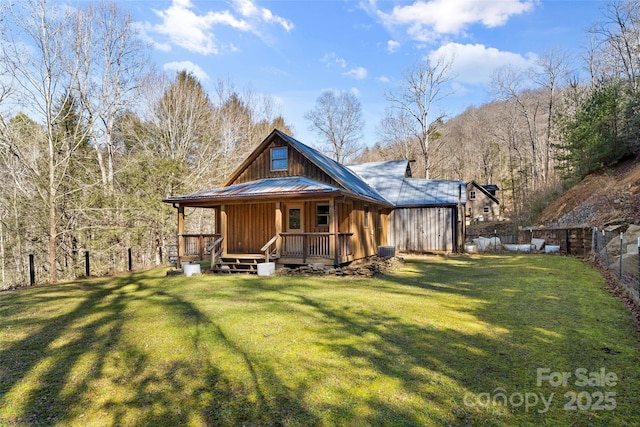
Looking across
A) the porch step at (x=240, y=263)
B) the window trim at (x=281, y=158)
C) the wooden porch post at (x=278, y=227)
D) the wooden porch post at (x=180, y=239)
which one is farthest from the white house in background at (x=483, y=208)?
the wooden porch post at (x=180, y=239)

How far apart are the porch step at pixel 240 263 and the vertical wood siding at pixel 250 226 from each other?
1.57 m

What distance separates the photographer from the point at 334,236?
12039 millimetres

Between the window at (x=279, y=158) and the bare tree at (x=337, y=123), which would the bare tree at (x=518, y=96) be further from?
the window at (x=279, y=158)

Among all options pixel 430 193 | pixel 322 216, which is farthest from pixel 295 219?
pixel 430 193

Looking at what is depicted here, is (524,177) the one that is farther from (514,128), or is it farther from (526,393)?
(526,393)

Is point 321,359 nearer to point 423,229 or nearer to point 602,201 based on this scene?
point 423,229

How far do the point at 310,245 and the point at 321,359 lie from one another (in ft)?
28.0

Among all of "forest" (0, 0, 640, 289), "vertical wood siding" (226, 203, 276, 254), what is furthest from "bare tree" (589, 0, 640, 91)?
"vertical wood siding" (226, 203, 276, 254)

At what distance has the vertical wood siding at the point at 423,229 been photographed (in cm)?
2000

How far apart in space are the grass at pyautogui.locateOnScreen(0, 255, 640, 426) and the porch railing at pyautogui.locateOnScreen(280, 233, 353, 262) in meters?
4.17

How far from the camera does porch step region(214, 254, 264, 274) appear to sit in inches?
511

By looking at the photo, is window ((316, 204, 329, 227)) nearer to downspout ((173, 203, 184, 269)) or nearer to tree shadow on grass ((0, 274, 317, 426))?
downspout ((173, 203, 184, 269))

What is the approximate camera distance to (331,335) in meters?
5.41

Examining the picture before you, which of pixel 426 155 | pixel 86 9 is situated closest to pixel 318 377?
pixel 86 9
